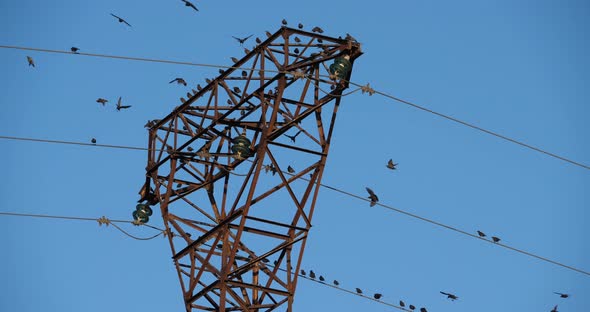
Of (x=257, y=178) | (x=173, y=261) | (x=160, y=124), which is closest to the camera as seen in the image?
(x=257, y=178)

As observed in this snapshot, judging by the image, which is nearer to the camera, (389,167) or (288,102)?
(288,102)

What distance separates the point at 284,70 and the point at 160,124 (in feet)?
15.6

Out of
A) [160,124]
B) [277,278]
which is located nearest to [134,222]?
[160,124]

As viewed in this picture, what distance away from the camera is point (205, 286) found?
103ft

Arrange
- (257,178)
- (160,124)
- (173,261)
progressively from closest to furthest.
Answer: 1. (257,178)
2. (173,261)
3. (160,124)

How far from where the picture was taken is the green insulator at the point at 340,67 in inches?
1225

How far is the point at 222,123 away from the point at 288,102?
160cm

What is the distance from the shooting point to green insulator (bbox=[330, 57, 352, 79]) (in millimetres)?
31109

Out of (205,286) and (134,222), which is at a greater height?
(134,222)

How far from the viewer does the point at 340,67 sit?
3116 centimetres

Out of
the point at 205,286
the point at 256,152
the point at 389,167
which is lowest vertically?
the point at 205,286

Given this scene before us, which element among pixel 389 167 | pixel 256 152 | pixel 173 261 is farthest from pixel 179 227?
pixel 389 167

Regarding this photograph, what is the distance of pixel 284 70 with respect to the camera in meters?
30.7

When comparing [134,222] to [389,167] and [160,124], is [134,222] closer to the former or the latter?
[160,124]
